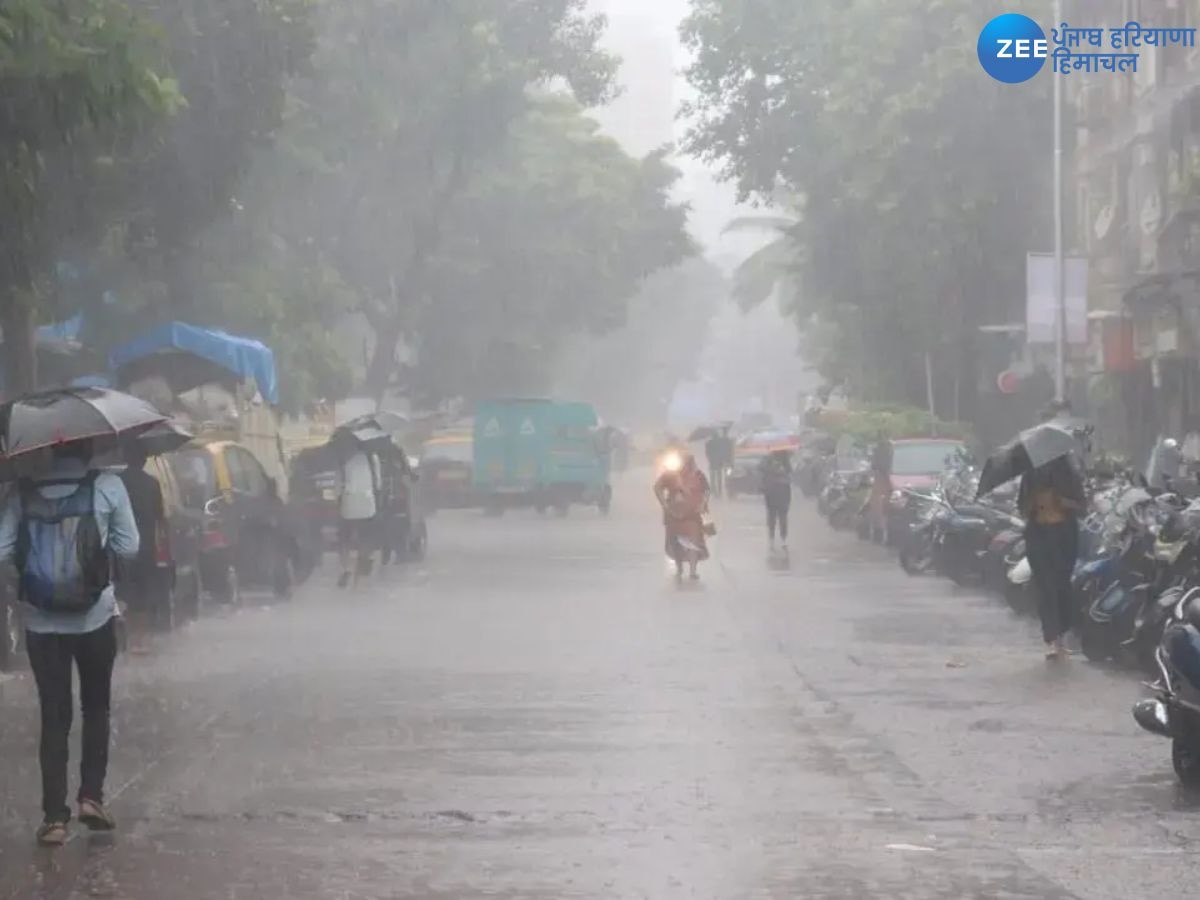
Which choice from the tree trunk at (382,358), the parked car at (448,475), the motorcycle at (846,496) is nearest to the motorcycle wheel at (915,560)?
the motorcycle at (846,496)

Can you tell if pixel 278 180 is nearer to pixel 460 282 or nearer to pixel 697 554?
pixel 697 554

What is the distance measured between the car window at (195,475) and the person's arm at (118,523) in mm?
12952

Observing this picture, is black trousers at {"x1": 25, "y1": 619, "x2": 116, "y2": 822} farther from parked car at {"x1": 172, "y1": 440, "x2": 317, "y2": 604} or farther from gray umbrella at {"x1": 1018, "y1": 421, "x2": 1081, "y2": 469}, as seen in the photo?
parked car at {"x1": 172, "y1": 440, "x2": 317, "y2": 604}

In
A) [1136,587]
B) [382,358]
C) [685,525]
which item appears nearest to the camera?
[1136,587]

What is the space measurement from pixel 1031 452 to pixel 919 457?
18924 millimetres

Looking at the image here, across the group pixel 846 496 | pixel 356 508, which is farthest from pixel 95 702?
pixel 846 496

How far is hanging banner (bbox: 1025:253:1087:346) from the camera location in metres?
41.7

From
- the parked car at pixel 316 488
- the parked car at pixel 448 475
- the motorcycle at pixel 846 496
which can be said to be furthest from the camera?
the parked car at pixel 448 475

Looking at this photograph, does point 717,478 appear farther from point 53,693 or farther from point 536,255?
point 53,693

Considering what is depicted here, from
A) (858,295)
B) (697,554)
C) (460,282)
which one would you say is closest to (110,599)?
(697,554)

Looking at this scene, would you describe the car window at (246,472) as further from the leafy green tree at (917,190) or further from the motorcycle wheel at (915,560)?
the leafy green tree at (917,190)

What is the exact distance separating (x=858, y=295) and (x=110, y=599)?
43.7m

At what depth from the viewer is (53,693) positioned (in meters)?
9.70

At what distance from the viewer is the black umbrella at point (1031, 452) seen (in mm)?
17422
